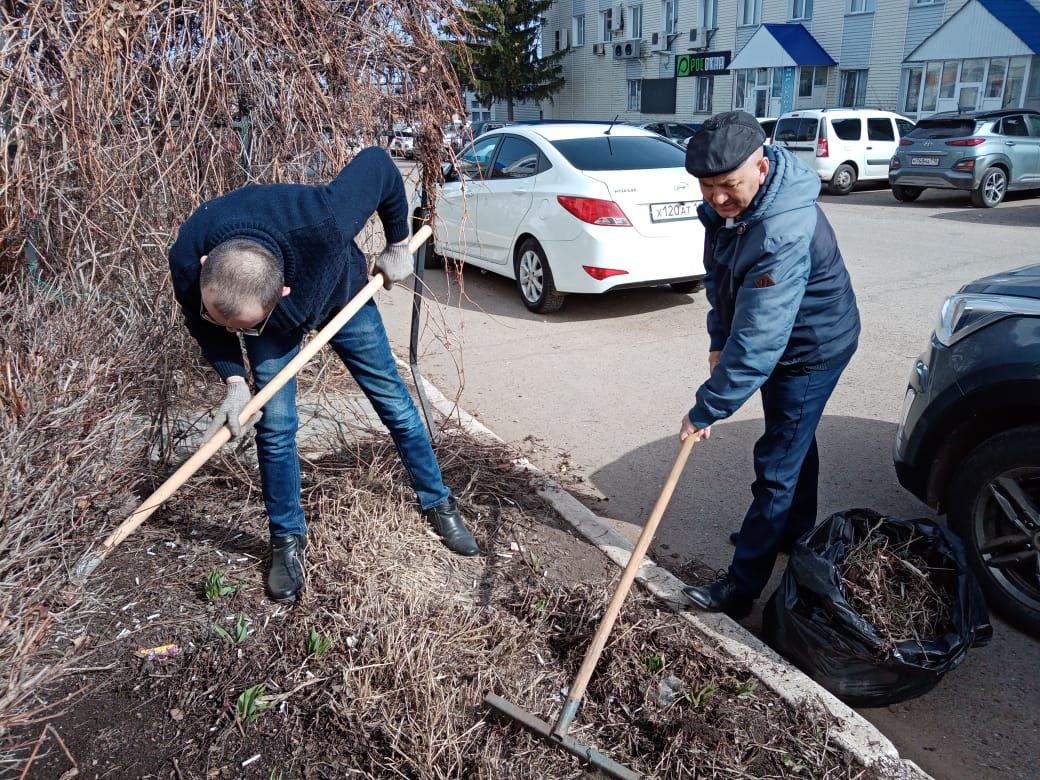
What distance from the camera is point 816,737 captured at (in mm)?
2469

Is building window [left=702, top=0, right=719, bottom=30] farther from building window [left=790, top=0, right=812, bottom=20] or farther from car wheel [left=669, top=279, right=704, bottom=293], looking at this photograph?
car wheel [left=669, top=279, right=704, bottom=293]

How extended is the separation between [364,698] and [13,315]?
171cm

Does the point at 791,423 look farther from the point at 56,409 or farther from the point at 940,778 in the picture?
the point at 56,409

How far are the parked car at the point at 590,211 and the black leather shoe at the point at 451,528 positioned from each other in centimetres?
337

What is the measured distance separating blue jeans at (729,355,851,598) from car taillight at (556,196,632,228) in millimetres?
3979

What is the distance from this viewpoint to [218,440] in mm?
2547

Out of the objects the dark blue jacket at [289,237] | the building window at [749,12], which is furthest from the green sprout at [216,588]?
the building window at [749,12]

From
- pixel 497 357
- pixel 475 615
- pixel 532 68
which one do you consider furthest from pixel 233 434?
pixel 532 68

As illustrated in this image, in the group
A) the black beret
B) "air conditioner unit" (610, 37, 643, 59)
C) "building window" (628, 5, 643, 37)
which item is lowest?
the black beret

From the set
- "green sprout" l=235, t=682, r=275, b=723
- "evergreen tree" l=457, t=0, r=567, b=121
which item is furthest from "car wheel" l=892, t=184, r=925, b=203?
"evergreen tree" l=457, t=0, r=567, b=121

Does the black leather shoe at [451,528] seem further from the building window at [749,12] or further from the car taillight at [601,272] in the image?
the building window at [749,12]

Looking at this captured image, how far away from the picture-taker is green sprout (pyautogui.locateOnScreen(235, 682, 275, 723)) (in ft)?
8.13

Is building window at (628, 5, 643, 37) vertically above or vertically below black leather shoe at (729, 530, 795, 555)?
above

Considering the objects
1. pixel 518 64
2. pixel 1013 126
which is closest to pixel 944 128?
pixel 1013 126
